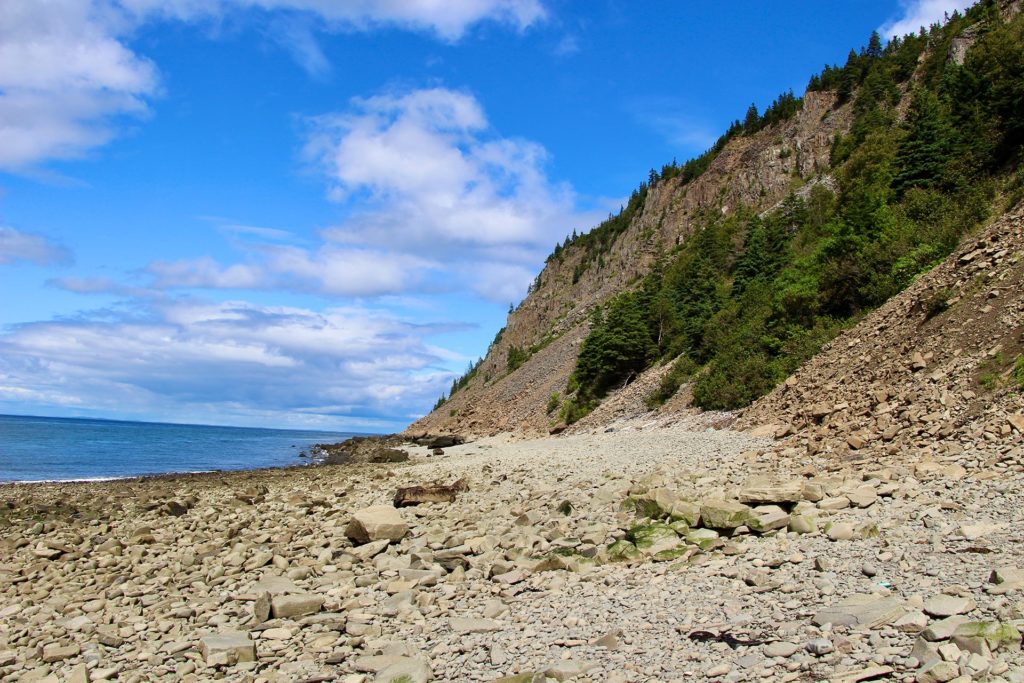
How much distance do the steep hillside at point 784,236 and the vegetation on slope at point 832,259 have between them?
4.2 inches

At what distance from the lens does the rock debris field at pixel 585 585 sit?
22.1 ft

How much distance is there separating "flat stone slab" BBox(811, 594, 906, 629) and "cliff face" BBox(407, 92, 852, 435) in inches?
1710

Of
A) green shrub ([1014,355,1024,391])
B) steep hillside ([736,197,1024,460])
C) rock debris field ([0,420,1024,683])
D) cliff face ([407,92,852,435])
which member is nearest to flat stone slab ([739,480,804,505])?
rock debris field ([0,420,1024,683])

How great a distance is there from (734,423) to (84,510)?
70.2 ft

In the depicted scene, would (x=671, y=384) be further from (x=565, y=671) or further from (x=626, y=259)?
(x=626, y=259)

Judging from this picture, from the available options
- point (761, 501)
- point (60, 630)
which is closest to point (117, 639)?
point (60, 630)

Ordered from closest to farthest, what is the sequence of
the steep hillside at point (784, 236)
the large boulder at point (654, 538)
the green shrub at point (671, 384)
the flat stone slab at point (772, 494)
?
1. the large boulder at point (654, 538)
2. the flat stone slab at point (772, 494)
3. the steep hillside at point (784, 236)
4. the green shrub at point (671, 384)

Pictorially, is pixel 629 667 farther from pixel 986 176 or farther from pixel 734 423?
pixel 986 176

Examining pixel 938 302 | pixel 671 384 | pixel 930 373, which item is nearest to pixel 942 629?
pixel 930 373

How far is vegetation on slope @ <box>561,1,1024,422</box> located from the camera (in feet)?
85.1

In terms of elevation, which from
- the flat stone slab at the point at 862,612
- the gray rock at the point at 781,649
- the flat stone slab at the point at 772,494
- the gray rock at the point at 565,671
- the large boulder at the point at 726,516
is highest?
the flat stone slab at the point at 772,494

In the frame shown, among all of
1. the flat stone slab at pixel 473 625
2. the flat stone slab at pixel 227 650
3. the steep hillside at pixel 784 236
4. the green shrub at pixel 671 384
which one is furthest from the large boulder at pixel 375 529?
the green shrub at pixel 671 384

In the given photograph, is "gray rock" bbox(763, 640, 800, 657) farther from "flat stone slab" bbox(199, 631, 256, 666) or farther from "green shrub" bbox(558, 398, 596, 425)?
"green shrub" bbox(558, 398, 596, 425)

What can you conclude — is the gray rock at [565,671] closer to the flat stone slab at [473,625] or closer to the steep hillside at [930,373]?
the flat stone slab at [473,625]
